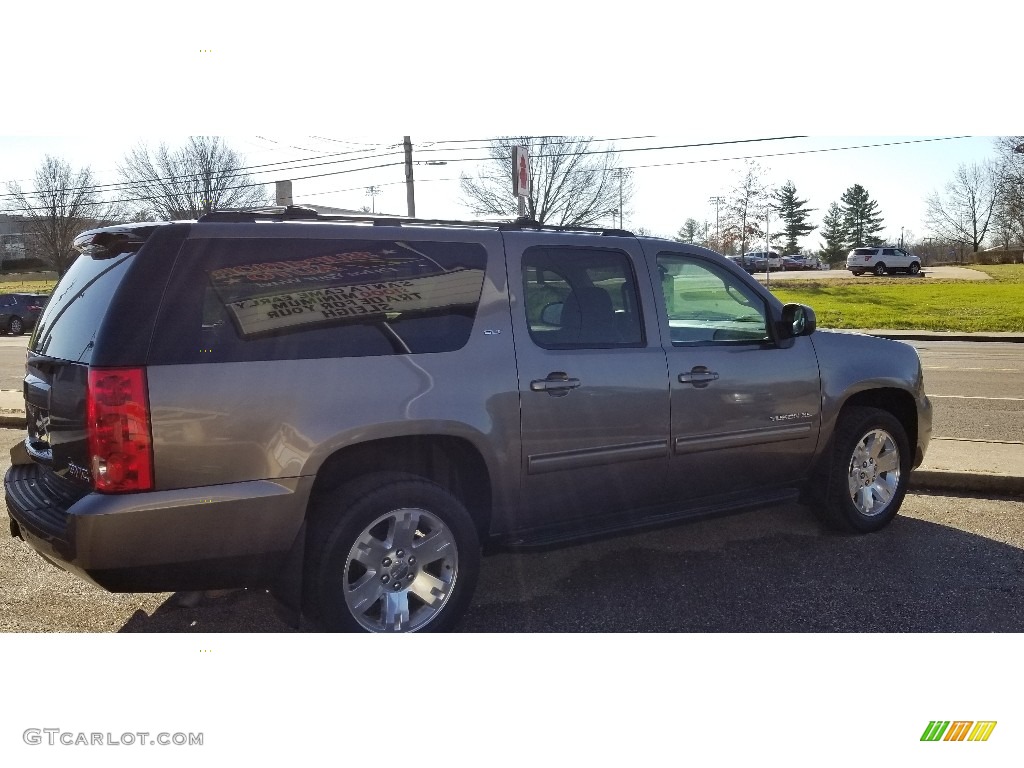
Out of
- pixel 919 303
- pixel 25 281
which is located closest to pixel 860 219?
pixel 919 303

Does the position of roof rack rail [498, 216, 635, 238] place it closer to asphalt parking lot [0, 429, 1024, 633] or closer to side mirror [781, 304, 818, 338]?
side mirror [781, 304, 818, 338]

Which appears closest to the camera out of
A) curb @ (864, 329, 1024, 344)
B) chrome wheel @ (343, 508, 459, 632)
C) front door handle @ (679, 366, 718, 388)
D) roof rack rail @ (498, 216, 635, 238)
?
chrome wheel @ (343, 508, 459, 632)

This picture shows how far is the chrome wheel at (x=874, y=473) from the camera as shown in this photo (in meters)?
5.22

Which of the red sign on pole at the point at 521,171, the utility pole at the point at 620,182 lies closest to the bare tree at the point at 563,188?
the utility pole at the point at 620,182

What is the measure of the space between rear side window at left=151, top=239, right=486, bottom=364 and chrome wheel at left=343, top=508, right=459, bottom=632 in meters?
0.73

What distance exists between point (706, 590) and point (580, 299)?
5.21 feet

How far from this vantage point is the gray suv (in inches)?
123

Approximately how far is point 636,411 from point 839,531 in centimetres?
184

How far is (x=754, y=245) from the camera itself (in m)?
50.8

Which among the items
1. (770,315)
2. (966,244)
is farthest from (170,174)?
(966,244)

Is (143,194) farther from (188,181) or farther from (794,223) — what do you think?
(794,223)

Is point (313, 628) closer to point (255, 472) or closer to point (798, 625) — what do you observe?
point (255, 472)

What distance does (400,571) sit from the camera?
3.61 m

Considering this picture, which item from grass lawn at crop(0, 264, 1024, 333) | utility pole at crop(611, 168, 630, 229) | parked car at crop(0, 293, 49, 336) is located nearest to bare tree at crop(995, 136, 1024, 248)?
grass lawn at crop(0, 264, 1024, 333)
